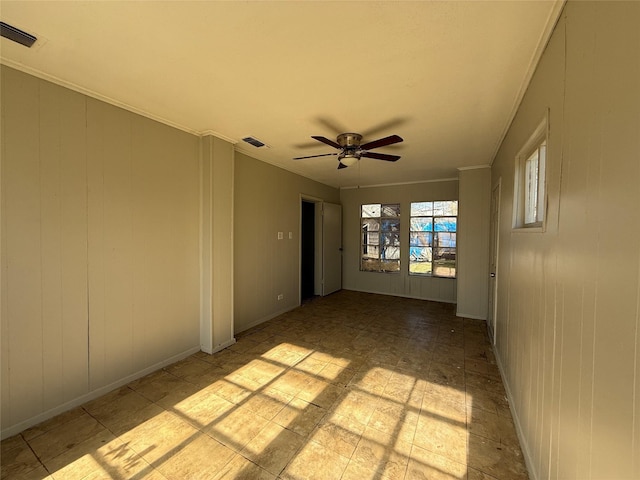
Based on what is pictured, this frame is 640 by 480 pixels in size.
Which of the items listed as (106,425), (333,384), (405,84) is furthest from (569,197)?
(106,425)

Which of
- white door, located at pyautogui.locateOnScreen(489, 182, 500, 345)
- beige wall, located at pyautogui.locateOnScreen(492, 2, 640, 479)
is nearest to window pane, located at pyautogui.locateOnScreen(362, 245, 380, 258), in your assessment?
white door, located at pyautogui.locateOnScreen(489, 182, 500, 345)

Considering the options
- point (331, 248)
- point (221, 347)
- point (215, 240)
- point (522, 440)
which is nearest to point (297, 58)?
point (215, 240)

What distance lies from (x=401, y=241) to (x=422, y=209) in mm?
806

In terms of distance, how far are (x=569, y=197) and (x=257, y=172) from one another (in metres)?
3.58

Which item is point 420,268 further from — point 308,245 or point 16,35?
point 16,35

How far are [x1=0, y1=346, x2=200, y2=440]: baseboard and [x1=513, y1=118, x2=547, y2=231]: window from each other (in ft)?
11.5

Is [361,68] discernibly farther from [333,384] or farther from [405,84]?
[333,384]

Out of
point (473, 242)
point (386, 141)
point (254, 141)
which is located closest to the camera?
point (386, 141)

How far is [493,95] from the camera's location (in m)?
2.11

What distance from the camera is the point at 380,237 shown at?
19.8 ft

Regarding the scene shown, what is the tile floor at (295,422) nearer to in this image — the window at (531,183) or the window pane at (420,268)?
the window at (531,183)

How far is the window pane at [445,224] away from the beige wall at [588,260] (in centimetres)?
385

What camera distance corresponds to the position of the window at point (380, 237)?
5.86 meters

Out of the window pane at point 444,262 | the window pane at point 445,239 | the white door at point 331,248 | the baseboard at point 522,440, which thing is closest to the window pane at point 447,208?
the window pane at point 445,239
